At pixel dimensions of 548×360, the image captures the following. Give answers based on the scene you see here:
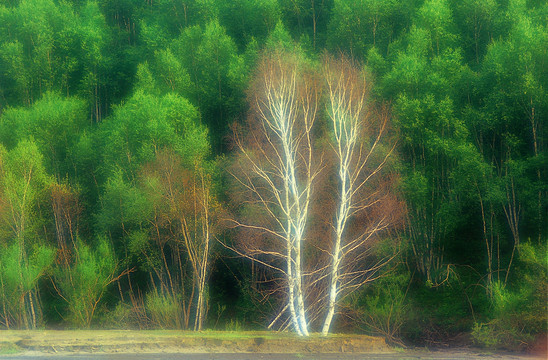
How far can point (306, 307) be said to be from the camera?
878 inches

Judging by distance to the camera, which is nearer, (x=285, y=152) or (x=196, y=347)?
(x=196, y=347)

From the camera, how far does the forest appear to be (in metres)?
21.3

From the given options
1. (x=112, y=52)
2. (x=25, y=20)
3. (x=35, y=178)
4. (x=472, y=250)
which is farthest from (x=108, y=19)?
(x=472, y=250)

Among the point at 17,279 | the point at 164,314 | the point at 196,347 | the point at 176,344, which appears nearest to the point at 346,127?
the point at 196,347

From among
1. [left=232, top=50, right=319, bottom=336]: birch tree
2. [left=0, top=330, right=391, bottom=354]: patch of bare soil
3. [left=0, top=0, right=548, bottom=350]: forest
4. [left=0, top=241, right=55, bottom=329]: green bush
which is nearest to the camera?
[left=0, top=330, right=391, bottom=354]: patch of bare soil

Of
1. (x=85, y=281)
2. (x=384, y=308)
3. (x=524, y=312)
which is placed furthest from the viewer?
(x=85, y=281)

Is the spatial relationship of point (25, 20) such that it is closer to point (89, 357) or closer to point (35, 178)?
point (35, 178)

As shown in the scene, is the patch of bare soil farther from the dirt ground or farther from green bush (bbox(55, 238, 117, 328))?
green bush (bbox(55, 238, 117, 328))

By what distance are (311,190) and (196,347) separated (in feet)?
27.2

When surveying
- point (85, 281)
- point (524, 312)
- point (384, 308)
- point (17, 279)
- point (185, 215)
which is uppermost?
point (185, 215)

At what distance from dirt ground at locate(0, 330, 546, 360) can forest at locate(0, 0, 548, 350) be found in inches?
75.2

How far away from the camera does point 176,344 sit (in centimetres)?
1636

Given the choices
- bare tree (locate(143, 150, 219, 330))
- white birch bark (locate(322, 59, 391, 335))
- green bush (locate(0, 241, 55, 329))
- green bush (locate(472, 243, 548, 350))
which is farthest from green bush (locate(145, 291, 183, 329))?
green bush (locate(472, 243, 548, 350))

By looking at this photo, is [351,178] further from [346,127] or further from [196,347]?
[196,347]
